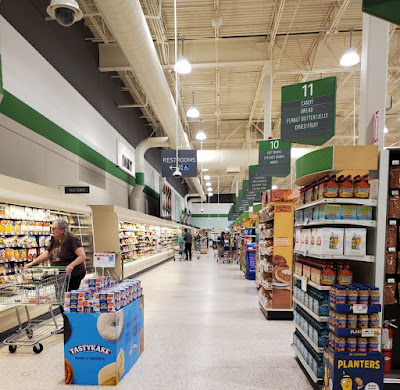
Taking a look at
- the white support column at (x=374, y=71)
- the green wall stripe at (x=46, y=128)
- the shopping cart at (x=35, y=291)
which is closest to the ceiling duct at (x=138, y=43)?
the green wall stripe at (x=46, y=128)

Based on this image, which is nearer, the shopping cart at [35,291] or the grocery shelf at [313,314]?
the grocery shelf at [313,314]

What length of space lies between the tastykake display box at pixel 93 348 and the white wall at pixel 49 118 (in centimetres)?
338

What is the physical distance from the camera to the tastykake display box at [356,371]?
8.75 ft

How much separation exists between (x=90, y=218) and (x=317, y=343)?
598 cm

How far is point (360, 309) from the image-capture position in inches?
108

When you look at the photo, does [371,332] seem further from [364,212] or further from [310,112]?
[310,112]

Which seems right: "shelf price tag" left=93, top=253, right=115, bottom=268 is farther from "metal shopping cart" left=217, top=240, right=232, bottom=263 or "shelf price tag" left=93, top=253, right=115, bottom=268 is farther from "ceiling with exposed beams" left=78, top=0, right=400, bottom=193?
"metal shopping cart" left=217, top=240, right=232, bottom=263

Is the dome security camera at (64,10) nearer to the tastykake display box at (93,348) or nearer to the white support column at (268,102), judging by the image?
the tastykake display box at (93,348)

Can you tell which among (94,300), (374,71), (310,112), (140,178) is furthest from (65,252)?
(140,178)

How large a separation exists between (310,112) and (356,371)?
11.4 feet

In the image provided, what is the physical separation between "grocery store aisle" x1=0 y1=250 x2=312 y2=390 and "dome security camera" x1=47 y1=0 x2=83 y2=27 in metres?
4.13

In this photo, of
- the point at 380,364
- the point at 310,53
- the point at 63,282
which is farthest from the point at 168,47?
the point at 380,364

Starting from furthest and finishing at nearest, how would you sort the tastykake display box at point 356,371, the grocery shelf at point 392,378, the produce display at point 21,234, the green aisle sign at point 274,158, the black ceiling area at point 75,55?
the green aisle sign at point 274,158 → the black ceiling area at point 75,55 → the produce display at point 21,234 → the grocery shelf at point 392,378 → the tastykake display box at point 356,371

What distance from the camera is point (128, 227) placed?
11.8 meters
